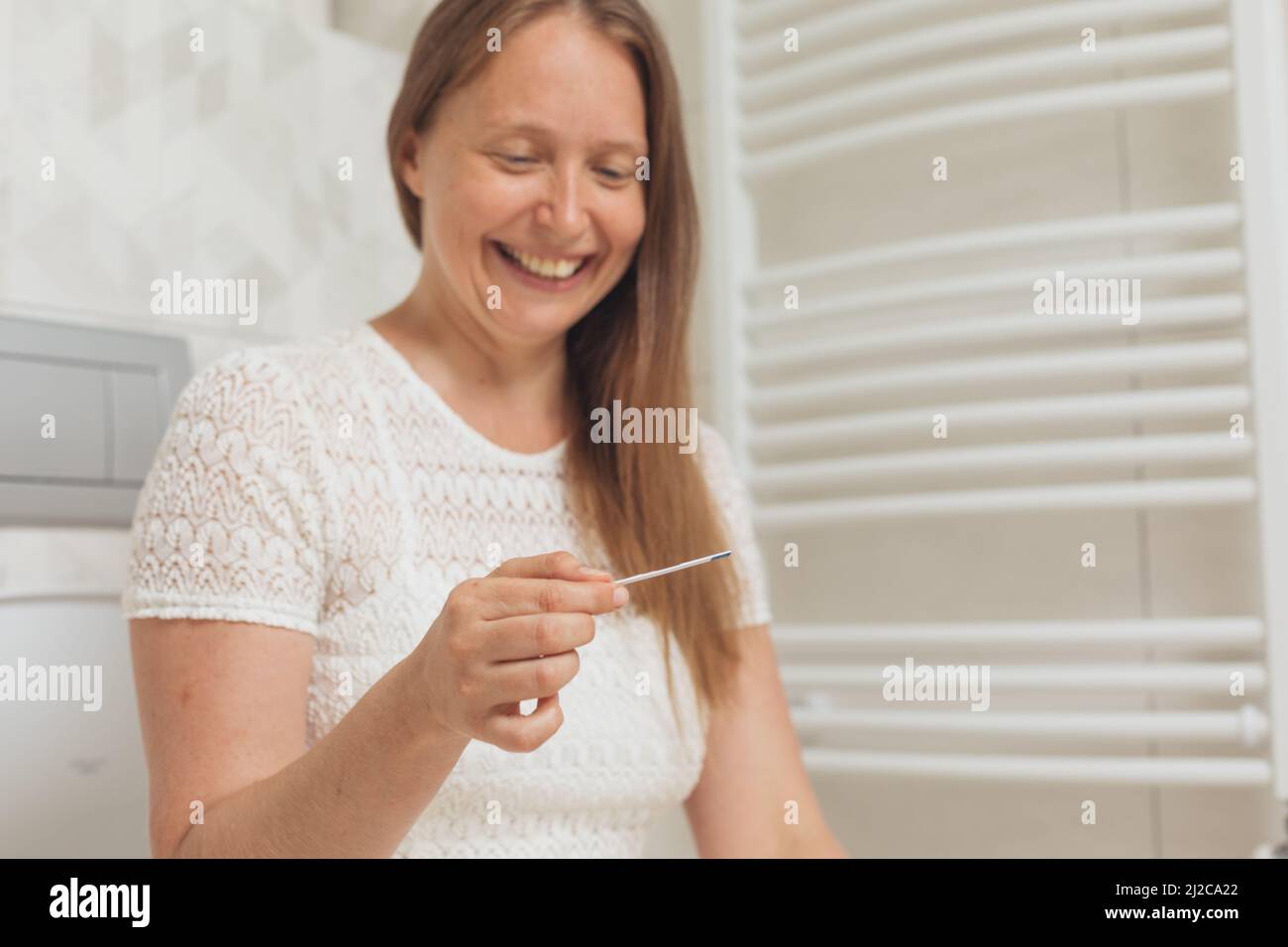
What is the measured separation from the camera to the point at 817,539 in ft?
3.79

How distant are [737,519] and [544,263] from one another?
29 centimetres

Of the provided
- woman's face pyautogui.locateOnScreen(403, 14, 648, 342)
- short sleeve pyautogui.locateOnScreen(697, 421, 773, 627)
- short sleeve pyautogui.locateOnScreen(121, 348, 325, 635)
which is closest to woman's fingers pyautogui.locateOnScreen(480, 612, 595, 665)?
short sleeve pyautogui.locateOnScreen(121, 348, 325, 635)

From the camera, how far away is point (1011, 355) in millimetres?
1044

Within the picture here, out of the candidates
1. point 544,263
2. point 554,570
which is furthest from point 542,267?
point 554,570

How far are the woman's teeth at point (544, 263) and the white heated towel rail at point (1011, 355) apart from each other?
0.29 m

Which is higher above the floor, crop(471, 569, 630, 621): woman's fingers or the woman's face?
the woman's face

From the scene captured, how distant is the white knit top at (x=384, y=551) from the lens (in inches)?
29.0

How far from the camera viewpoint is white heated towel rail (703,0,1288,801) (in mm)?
906

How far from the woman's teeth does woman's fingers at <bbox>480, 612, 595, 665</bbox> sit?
0.38 meters

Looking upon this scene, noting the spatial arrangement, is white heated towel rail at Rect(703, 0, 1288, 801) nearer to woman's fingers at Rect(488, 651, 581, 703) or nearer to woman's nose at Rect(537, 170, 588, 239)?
woman's nose at Rect(537, 170, 588, 239)

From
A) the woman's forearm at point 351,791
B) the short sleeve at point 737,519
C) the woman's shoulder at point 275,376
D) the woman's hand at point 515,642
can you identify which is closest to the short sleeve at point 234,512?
the woman's shoulder at point 275,376
